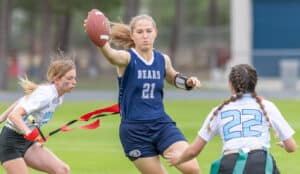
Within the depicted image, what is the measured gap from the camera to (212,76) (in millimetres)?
42812

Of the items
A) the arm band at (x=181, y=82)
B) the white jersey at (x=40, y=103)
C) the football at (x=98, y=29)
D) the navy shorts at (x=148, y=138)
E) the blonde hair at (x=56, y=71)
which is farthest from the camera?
the arm band at (x=181, y=82)

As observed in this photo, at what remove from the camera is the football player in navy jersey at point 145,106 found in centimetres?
930

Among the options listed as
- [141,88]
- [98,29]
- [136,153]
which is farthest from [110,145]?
[98,29]

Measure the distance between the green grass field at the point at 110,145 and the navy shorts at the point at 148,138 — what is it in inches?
152

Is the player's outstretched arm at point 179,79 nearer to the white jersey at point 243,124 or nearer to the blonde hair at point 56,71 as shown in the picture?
the blonde hair at point 56,71

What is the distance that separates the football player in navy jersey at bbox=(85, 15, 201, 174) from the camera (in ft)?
30.5

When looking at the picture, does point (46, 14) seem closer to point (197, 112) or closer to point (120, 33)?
point (197, 112)

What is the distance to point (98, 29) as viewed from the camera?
360 inches

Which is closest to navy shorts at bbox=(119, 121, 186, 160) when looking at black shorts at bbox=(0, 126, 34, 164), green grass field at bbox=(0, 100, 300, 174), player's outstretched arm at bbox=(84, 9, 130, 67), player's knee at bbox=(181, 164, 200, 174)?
player's knee at bbox=(181, 164, 200, 174)

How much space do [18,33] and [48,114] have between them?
280 feet

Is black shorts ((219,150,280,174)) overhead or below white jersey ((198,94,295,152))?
below

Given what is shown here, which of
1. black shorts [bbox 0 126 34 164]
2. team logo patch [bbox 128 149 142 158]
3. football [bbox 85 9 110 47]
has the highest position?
football [bbox 85 9 110 47]

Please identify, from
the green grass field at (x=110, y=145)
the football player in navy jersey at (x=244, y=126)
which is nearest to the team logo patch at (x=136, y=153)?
the football player in navy jersey at (x=244, y=126)

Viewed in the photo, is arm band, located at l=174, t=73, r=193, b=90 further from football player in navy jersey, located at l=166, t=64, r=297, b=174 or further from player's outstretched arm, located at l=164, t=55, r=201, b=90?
football player in navy jersey, located at l=166, t=64, r=297, b=174
